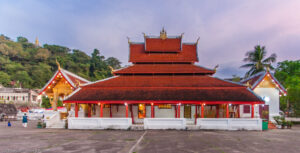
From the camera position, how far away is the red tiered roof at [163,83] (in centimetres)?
1783

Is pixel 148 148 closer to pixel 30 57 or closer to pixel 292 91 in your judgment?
pixel 292 91

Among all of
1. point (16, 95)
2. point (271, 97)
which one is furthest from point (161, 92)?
point (16, 95)

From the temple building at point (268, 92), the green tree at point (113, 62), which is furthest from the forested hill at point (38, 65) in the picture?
the temple building at point (268, 92)

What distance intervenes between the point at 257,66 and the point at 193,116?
24.3 meters

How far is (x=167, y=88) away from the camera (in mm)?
19734

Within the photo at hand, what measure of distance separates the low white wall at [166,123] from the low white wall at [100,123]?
1.79m

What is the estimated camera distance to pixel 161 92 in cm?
1903

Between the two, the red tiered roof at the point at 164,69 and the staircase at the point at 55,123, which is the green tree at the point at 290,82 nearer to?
the red tiered roof at the point at 164,69

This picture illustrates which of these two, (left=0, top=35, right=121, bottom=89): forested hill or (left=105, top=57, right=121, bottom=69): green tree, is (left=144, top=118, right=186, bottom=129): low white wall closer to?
(left=0, top=35, right=121, bottom=89): forested hill

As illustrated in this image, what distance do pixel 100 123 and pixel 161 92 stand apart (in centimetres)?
646

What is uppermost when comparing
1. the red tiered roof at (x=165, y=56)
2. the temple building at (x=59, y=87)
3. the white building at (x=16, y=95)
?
the red tiered roof at (x=165, y=56)

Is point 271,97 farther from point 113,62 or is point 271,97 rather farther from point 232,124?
point 113,62

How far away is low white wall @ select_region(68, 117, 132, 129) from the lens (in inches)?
696

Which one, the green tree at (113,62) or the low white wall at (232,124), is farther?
the green tree at (113,62)
